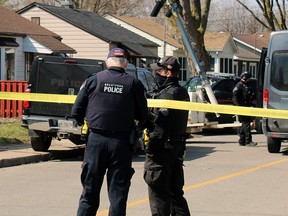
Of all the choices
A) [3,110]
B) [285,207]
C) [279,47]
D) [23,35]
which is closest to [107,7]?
[23,35]

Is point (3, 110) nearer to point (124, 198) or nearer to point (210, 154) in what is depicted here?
point (210, 154)

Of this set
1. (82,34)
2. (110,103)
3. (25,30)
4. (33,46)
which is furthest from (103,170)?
(82,34)

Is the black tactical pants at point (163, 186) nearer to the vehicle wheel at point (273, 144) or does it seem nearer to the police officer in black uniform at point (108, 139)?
the police officer in black uniform at point (108, 139)

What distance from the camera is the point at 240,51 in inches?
2397

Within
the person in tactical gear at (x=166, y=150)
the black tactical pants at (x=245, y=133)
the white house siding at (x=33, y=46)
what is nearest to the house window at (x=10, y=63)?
the white house siding at (x=33, y=46)

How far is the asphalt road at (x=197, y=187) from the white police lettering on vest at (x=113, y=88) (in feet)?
8.19

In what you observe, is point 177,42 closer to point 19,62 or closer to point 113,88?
point 19,62

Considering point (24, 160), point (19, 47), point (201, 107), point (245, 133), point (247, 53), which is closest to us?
point (201, 107)

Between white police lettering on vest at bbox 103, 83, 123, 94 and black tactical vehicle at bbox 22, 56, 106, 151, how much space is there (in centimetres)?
716

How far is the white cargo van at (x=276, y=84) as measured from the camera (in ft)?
48.5

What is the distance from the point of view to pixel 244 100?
17578 mm

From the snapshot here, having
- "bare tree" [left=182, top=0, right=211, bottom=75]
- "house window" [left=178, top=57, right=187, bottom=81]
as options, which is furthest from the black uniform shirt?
"house window" [left=178, top=57, right=187, bottom=81]

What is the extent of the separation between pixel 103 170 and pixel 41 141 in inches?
306

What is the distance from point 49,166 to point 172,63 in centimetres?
654
